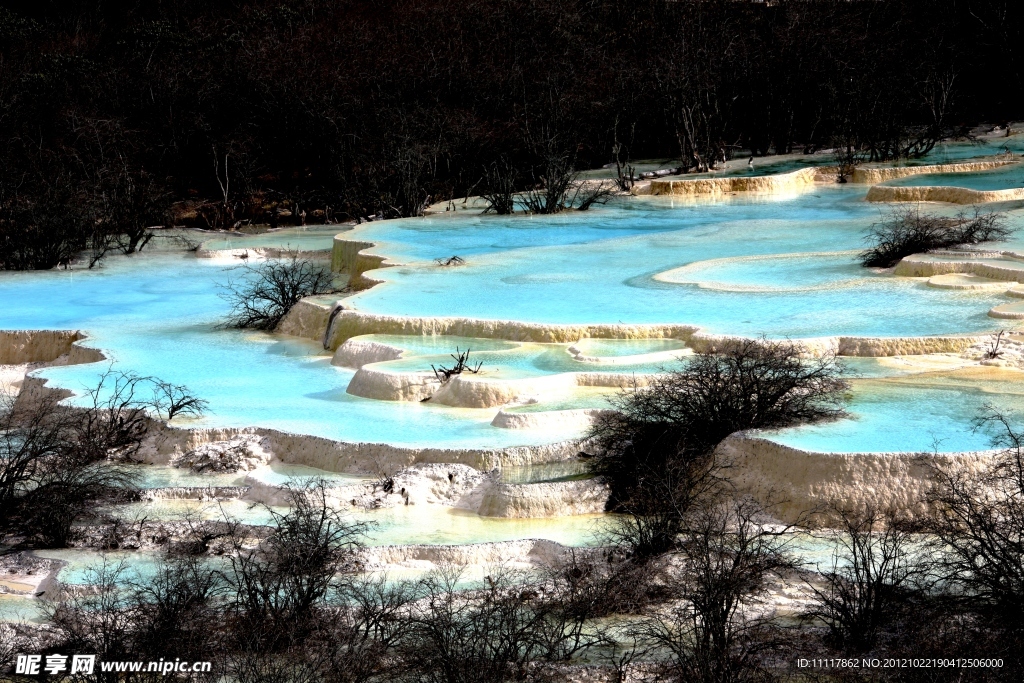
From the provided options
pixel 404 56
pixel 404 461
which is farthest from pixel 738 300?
pixel 404 56

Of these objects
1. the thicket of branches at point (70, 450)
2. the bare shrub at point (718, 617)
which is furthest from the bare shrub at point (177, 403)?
the bare shrub at point (718, 617)

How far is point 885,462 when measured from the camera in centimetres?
808

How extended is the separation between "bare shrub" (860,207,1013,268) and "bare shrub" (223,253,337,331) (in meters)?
5.70

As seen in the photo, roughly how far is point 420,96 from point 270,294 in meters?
13.1

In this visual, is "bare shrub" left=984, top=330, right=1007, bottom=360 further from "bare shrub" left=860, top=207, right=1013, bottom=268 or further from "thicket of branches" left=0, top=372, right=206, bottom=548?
"thicket of branches" left=0, top=372, right=206, bottom=548

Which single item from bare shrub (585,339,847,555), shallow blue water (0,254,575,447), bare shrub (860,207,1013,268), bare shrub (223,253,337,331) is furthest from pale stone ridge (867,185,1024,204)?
bare shrub (585,339,847,555)

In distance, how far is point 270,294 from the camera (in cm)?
1484

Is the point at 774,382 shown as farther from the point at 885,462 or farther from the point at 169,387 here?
the point at 169,387

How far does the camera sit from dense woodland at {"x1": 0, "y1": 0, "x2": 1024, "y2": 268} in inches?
847

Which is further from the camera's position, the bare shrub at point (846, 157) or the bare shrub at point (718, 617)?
the bare shrub at point (846, 157)

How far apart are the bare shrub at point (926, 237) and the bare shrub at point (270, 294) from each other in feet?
18.7

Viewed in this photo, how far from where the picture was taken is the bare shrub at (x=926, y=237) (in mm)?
13930

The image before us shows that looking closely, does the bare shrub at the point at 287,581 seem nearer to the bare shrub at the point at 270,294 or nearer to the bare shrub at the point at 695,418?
the bare shrub at the point at 695,418

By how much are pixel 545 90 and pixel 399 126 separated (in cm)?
445
